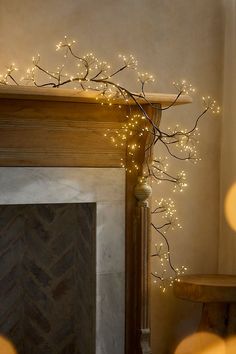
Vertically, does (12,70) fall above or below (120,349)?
above

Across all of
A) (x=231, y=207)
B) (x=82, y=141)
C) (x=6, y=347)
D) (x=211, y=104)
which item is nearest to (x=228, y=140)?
(x=211, y=104)

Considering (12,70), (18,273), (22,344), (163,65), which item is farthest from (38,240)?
(163,65)

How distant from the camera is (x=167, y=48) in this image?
284 cm

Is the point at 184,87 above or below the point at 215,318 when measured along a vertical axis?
above

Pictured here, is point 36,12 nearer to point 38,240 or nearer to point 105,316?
point 38,240

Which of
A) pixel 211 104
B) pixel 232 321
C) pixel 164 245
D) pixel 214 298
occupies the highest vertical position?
pixel 211 104

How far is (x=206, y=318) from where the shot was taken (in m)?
2.68

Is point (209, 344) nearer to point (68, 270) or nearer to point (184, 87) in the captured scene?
point (68, 270)

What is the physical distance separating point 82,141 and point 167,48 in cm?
77

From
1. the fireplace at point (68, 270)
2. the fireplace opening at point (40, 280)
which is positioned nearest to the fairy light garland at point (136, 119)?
the fireplace at point (68, 270)

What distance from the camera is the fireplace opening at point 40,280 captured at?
2.71m

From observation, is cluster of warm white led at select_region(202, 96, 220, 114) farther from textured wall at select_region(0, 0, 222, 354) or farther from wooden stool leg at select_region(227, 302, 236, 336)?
wooden stool leg at select_region(227, 302, 236, 336)

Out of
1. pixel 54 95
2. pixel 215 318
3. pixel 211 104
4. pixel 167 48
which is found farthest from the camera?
pixel 211 104

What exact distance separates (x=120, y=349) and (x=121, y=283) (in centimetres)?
26
